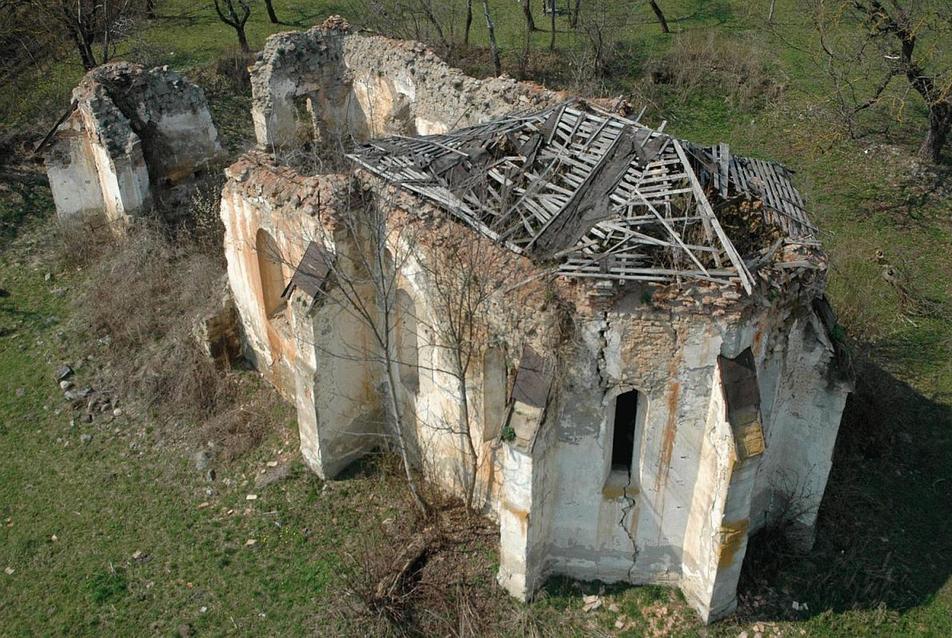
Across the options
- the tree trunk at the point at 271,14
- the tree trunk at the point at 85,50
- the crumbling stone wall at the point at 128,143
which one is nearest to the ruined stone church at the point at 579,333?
the crumbling stone wall at the point at 128,143

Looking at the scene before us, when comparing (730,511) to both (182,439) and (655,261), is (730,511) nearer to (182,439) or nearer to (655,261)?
(655,261)

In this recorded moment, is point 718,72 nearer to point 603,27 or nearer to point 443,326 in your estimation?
Result: point 603,27

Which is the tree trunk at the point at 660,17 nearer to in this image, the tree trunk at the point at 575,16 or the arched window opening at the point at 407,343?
the tree trunk at the point at 575,16

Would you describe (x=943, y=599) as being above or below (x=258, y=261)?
below

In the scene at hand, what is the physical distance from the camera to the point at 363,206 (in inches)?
474

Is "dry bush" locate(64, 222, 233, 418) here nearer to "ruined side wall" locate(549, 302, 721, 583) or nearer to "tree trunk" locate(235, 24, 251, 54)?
"ruined side wall" locate(549, 302, 721, 583)

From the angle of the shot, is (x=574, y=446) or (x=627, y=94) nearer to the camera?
(x=574, y=446)

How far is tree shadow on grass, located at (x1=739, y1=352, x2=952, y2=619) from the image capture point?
1128 cm

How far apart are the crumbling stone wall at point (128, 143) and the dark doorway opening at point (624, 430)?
43.1 ft

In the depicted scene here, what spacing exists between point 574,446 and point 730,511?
1975 mm

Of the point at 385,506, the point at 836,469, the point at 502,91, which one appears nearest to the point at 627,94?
the point at 502,91

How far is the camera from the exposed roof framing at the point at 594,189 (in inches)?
384

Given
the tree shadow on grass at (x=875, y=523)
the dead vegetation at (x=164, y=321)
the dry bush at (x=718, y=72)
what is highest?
the dry bush at (x=718, y=72)

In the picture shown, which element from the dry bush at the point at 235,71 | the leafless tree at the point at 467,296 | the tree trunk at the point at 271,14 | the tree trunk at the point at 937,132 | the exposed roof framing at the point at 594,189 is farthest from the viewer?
the tree trunk at the point at 271,14
